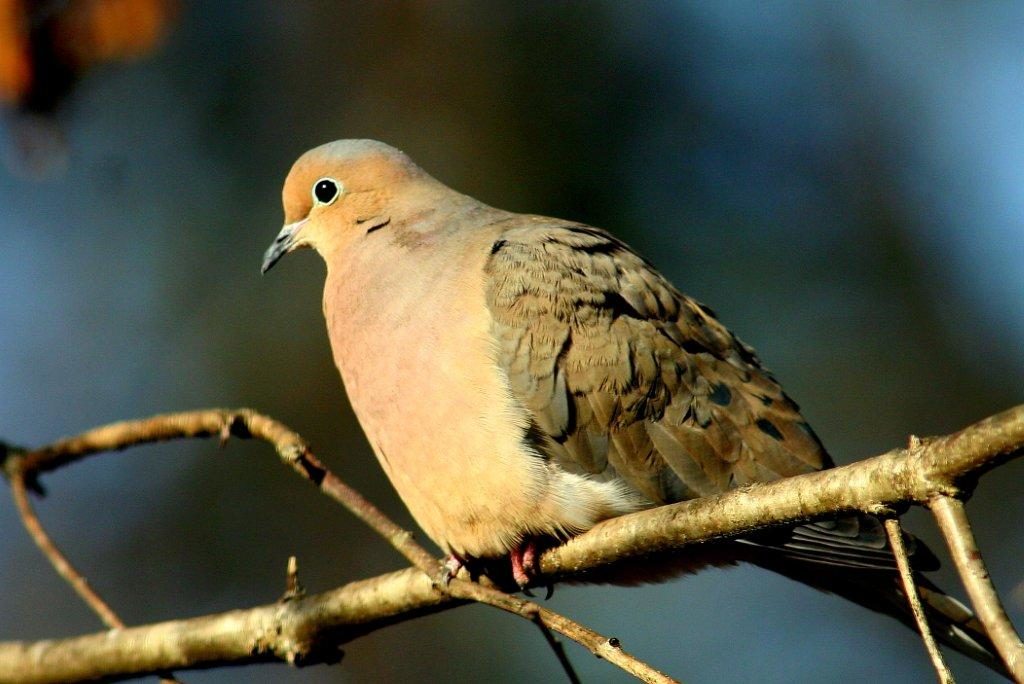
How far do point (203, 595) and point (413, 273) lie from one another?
13.6ft

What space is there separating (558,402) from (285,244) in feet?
5.01

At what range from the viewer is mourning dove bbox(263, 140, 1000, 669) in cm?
323

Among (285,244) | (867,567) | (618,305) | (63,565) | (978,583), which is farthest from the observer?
(285,244)

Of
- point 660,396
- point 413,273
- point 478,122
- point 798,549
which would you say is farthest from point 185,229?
point 798,549

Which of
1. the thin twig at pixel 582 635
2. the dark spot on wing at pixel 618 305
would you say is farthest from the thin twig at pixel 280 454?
the dark spot on wing at pixel 618 305

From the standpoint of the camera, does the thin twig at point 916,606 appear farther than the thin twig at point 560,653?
No

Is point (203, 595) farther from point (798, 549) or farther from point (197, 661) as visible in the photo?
point (798, 549)

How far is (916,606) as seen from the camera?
203 cm

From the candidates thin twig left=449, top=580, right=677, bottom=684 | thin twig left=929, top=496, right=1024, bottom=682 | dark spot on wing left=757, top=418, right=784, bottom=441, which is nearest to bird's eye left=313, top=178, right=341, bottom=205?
dark spot on wing left=757, top=418, right=784, bottom=441

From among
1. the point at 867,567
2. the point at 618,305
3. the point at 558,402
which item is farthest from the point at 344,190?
the point at 867,567

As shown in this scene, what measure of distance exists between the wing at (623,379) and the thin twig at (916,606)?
4.16 ft

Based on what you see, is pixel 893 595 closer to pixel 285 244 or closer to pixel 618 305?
pixel 618 305

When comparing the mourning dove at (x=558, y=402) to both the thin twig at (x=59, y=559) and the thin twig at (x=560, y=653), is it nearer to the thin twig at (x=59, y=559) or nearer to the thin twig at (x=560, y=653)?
the thin twig at (x=560, y=653)

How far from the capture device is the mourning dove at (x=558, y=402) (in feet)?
10.6
